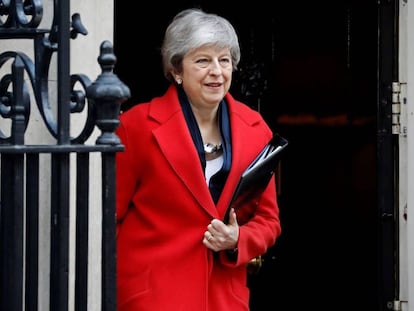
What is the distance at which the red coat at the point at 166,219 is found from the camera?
3.72 metres

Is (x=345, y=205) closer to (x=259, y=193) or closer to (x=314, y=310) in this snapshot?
(x=314, y=310)

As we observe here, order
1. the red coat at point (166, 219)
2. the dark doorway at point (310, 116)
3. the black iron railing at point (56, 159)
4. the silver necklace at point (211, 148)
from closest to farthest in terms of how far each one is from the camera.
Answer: the black iron railing at point (56, 159) < the red coat at point (166, 219) < the silver necklace at point (211, 148) < the dark doorway at point (310, 116)

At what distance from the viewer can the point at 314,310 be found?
6.91 m

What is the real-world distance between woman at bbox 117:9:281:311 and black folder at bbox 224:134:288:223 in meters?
0.07

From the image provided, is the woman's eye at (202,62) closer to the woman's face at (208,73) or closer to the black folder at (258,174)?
the woman's face at (208,73)

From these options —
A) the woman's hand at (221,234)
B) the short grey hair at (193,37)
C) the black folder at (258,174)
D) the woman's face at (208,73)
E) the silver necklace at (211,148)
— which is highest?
the short grey hair at (193,37)

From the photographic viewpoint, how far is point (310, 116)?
265 inches

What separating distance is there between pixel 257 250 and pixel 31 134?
2.94ft

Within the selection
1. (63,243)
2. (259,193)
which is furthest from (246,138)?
(63,243)

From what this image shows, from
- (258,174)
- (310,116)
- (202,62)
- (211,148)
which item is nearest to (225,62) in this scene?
(202,62)

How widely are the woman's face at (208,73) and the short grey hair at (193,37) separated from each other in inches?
0.9

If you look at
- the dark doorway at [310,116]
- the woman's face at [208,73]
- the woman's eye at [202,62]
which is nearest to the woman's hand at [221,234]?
the woman's face at [208,73]

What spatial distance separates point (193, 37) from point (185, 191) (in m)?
0.54

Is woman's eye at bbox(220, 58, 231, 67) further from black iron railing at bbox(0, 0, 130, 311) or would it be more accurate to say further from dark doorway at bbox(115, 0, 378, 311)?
dark doorway at bbox(115, 0, 378, 311)
